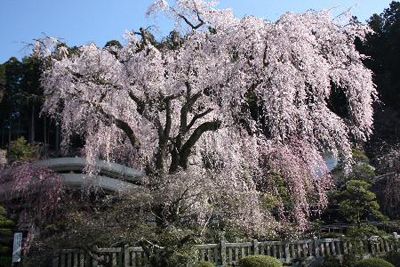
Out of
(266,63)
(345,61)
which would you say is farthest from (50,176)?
(345,61)

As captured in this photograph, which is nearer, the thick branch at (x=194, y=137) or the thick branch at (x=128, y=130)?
the thick branch at (x=194, y=137)

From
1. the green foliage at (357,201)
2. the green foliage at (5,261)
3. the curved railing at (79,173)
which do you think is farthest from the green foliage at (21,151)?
the green foliage at (357,201)

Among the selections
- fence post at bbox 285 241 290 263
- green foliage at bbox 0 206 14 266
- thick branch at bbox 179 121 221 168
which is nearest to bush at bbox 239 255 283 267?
fence post at bbox 285 241 290 263

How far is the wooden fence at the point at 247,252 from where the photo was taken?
863 cm

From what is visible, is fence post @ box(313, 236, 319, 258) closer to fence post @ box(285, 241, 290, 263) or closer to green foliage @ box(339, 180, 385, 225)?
fence post @ box(285, 241, 290, 263)

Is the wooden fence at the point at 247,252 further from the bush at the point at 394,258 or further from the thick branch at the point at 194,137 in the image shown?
the thick branch at the point at 194,137

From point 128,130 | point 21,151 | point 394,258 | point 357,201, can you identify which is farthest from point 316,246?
point 21,151

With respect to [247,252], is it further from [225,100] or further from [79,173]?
[79,173]

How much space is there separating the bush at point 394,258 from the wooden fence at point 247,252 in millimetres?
334

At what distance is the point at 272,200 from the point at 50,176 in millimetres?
5654

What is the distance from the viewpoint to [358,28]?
30.5 feet

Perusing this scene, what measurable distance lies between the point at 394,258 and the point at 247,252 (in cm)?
429

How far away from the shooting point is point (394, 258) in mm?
12266

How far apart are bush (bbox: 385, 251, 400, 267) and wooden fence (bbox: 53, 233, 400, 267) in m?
0.33
